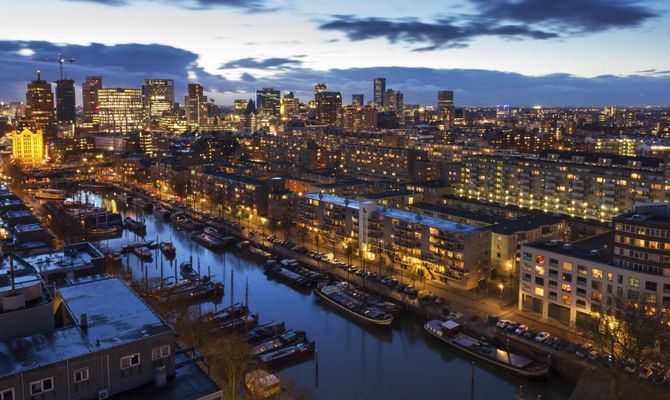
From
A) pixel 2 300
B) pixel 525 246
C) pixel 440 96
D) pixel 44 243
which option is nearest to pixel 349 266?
pixel 525 246

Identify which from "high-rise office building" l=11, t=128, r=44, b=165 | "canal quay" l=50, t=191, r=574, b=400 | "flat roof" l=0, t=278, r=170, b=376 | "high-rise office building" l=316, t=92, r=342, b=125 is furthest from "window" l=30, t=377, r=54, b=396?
"high-rise office building" l=316, t=92, r=342, b=125

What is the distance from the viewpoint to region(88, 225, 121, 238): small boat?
27.4 meters

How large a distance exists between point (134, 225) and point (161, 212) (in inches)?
156

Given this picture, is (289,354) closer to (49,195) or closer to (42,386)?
(42,386)

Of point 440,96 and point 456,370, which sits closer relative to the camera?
point 456,370

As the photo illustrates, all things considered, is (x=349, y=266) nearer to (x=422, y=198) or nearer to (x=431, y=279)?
(x=431, y=279)

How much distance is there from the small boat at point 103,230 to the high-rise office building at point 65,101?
87994 millimetres

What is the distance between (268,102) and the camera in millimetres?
131500

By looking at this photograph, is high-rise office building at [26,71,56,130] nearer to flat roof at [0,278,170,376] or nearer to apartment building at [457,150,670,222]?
apartment building at [457,150,670,222]

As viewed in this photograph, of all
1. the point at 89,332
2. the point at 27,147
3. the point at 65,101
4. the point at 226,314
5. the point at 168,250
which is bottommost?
the point at 226,314

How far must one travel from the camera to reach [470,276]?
18.6 m

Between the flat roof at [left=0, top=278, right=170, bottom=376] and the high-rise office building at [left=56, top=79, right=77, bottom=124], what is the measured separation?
10831 cm

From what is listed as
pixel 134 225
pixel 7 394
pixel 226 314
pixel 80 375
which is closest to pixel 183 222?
pixel 134 225

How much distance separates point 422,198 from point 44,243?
17.7 meters
